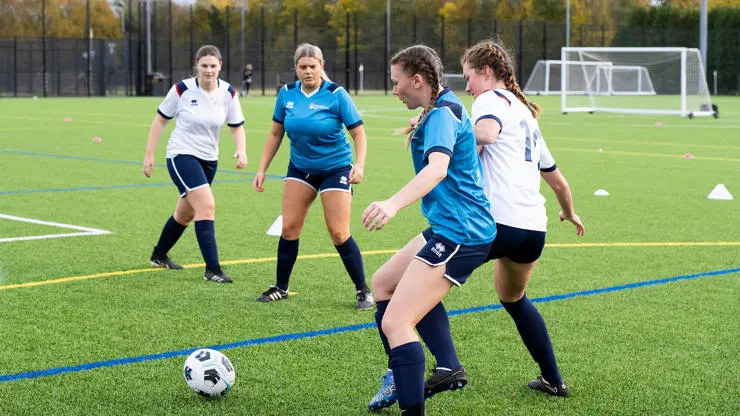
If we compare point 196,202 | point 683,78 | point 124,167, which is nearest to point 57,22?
point 683,78

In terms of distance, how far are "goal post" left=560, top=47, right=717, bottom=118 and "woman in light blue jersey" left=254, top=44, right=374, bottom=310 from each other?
30.1 m

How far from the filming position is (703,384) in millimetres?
5352

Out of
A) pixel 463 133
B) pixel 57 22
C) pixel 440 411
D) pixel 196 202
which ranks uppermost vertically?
pixel 57 22

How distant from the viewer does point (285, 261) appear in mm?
7461

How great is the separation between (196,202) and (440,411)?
4.00 metres

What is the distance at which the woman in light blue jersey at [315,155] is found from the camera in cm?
720

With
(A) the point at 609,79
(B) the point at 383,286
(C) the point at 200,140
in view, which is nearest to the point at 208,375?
(B) the point at 383,286

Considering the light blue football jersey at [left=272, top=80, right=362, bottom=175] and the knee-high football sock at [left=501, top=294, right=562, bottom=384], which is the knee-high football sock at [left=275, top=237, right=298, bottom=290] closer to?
the light blue football jersey at [left=272, top=80, right=362, bottom=175]

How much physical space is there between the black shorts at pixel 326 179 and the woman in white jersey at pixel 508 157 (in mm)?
2549

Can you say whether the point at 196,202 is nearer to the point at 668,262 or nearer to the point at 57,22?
the point at 668,262

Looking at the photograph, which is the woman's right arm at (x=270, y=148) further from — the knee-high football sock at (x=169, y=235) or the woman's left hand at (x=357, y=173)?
the knee-high football sock at (x=169, y=235)

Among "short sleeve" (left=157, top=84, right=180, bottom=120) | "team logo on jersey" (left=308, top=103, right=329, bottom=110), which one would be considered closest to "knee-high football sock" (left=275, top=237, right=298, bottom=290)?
"team logo on jersey" (left=308, top=103, right=329, bottom=110)

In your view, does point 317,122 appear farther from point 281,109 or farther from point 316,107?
point 281,109

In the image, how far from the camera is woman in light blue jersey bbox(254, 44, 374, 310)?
7199 millimetres
